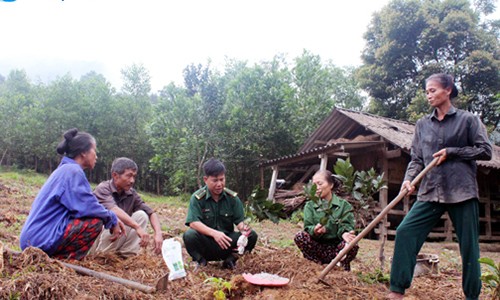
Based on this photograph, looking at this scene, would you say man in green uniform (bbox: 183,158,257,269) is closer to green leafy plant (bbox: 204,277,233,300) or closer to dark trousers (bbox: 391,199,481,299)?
green leafy plant (bbox: 204,277,233,300)

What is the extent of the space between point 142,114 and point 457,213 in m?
23.3

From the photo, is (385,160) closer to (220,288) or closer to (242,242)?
(242,242)

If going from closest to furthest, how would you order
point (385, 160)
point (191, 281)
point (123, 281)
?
point (123, 281), point (191, 281), point (385, 160)

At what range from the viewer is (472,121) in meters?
3.09

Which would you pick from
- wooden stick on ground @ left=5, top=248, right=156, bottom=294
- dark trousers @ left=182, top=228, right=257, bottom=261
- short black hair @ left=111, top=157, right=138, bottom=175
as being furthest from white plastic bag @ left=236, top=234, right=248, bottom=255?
short black hair @ left=111, top=157, right=138, bottom=175

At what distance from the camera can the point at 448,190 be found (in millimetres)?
3025

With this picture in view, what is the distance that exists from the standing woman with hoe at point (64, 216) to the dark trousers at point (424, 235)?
230cm

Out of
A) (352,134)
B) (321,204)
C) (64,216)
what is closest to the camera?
(64,216)

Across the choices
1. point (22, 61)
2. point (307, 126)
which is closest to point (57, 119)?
point (307, 126)

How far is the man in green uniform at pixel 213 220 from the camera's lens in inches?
150

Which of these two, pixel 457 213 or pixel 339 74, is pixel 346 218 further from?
pixel 339 74

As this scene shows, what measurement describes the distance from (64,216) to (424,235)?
2740 millimetres

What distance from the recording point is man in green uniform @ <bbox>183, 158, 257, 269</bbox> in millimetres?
3820

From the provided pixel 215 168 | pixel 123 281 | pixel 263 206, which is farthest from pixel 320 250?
pixel 123 281
